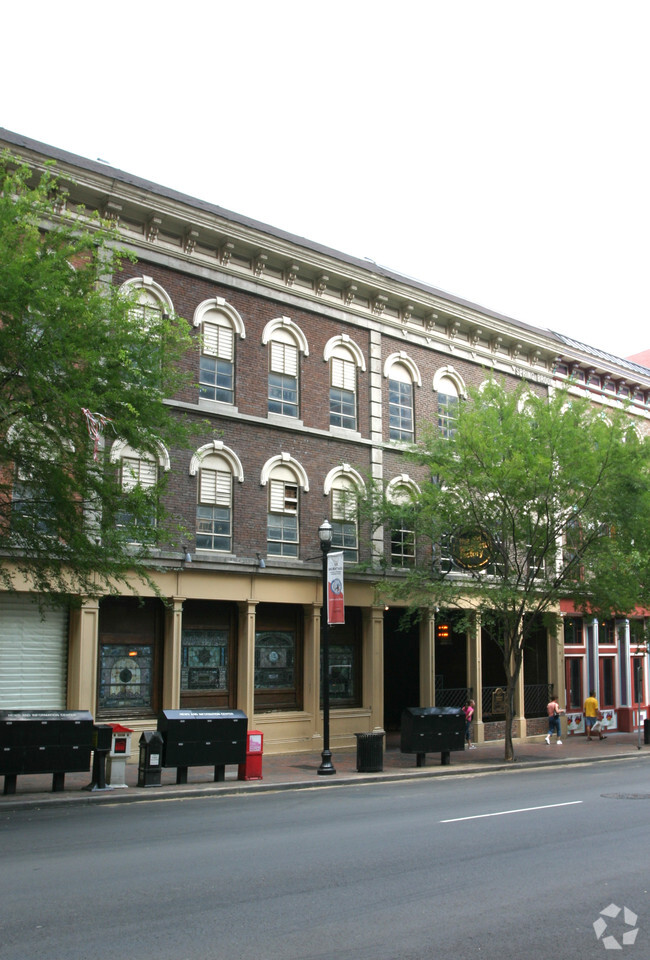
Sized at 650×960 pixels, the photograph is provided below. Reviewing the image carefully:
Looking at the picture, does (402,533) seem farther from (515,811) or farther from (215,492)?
(515,811)

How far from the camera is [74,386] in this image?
552 inches

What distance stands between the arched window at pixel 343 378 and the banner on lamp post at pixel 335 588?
5.73 metres

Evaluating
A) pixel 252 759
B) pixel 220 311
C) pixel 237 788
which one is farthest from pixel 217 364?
pixel 237 788

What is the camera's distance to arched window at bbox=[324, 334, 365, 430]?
25.5 m

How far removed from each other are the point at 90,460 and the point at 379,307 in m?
14.1

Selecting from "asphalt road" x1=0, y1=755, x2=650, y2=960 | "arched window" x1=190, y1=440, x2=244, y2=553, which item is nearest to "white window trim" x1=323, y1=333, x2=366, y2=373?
"arched window" x1=190, y1=440, x2=244, y2=553

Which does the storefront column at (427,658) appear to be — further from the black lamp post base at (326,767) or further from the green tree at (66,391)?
the green tree at (66,391)

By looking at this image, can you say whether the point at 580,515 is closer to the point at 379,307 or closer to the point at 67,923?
the point at 379,307

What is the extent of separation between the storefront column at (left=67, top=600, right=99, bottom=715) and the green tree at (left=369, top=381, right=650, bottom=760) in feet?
24.0

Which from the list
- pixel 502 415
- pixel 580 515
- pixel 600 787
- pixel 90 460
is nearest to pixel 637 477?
pixel 580 515

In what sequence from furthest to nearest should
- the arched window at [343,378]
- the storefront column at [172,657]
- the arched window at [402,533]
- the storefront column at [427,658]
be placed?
the storefront column at [427,658] < the arched window at [402,533] < the arched window at [343,378] < the storefront column at [172,657]

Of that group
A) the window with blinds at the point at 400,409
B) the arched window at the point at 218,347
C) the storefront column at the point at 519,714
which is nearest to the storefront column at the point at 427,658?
the storefront column at the point at 519,714

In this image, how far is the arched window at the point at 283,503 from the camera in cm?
2355

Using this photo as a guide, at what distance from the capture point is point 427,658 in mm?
26984
